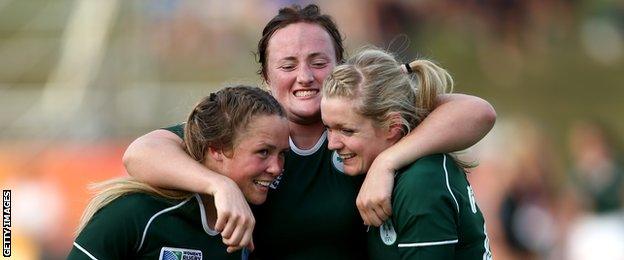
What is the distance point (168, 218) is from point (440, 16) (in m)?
9.59

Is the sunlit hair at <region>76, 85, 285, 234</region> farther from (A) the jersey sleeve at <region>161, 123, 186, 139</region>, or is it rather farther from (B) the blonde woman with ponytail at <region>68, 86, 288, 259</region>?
(A) the jersey sleeve at <region>161, 123, 186, 139</region>

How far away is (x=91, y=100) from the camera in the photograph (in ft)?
37.7

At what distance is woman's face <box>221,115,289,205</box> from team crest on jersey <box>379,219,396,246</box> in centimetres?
38

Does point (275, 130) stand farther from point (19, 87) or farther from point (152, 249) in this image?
point (19, 87)

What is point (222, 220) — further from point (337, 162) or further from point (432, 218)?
point (337, 162)

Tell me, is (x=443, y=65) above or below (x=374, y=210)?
below

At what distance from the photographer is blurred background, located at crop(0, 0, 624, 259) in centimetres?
1047

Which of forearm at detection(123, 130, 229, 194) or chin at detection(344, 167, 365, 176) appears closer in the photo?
forearm at detection(123, 130, 229, 194)

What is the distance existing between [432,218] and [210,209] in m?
0.73

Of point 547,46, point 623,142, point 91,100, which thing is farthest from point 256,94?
point 547,46

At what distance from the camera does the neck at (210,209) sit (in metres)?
3.55

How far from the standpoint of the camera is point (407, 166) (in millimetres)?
3531

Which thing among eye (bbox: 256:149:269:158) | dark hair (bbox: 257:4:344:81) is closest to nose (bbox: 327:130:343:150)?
eye (bbox: 256:149:269:158)

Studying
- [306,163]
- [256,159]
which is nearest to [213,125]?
[256,159]
